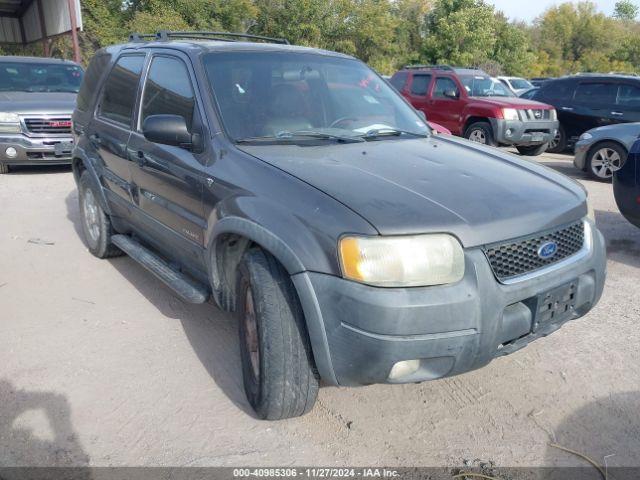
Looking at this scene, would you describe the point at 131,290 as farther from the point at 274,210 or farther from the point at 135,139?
the point at 274,210

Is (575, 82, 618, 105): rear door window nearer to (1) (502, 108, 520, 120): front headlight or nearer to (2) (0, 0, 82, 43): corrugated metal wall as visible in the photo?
(1) (502, 108, 520, 120): front headlight

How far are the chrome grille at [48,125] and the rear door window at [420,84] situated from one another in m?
7.27

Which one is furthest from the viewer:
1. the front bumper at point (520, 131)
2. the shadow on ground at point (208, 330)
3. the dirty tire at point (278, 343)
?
the front bumper at point (520, 131)

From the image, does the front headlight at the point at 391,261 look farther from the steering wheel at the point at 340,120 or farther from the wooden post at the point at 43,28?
the wooden post at the point at 43,28

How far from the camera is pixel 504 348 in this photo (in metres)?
2.51

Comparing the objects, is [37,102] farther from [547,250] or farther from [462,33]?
[462,33]

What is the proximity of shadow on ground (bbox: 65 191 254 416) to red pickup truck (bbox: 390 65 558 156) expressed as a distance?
762 cm

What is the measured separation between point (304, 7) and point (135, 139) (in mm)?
27558

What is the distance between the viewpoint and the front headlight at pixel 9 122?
8391 mm

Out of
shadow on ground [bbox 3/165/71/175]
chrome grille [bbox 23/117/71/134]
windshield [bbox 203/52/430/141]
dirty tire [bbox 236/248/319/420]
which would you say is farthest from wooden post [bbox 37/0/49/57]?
dirty tire [bbox 236/248/319/420]

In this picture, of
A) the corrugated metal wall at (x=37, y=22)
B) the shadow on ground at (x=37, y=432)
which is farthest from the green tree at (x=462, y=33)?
the shadow on ground at (x=37, y=432)

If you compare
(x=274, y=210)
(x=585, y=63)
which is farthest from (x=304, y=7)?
(x=274, y=210)

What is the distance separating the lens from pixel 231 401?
3.01 meters

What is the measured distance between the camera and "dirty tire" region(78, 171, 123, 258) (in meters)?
4.90
